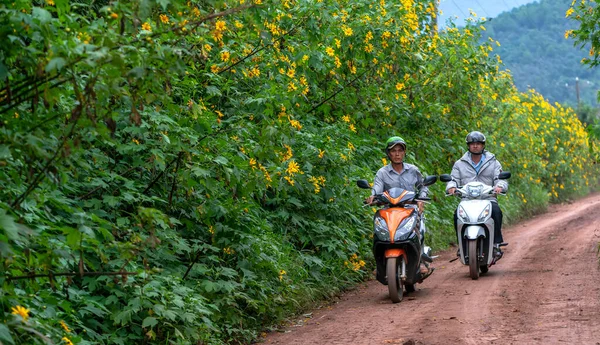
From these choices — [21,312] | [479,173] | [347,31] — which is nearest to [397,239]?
[479,173]

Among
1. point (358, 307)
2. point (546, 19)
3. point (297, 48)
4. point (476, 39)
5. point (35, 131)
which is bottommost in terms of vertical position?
point (358, 307)

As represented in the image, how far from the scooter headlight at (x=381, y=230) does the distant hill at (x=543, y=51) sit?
107 metres

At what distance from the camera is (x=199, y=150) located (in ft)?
27.3

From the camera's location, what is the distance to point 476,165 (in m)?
12.6

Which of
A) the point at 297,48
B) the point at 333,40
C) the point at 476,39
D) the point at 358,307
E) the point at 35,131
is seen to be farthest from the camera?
the point at 476,39

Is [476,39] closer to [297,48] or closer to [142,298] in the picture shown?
[297,48]

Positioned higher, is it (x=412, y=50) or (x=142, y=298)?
(x=412, y=50)

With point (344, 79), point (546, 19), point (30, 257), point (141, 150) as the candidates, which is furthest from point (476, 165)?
point (546, 19)

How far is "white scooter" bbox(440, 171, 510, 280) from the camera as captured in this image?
38.8 feet

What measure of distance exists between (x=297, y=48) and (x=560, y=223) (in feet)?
36.5

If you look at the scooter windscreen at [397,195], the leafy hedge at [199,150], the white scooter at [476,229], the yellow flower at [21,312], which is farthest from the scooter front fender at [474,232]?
the yellow flower at [21,312]

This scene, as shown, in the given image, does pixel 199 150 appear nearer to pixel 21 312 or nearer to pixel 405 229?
pixel 405 229

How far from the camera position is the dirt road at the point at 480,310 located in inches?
309

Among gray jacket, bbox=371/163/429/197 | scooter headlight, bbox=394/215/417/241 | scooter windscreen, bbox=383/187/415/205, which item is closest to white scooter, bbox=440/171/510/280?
gray jacket, bbox=371/163/429/197
